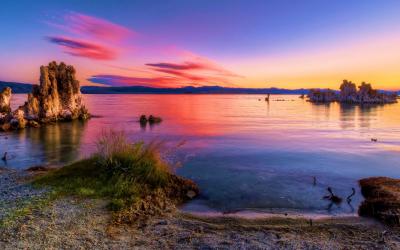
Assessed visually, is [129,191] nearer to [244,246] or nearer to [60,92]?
[244,246]

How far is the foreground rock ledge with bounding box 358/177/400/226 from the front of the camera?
1041 centimetres

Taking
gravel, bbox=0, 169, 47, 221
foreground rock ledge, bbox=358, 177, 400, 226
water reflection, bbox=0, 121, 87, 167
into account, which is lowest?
water reflection, bbox=0, 121, 87, 167

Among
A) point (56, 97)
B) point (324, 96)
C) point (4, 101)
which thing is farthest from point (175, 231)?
point (324, 96)

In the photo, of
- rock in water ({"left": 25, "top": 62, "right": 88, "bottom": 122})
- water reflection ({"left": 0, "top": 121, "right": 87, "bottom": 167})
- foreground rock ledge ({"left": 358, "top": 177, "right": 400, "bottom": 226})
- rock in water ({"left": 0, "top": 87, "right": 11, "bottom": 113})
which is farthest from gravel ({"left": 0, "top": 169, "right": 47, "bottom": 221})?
rock in water ({"left": 25, "top": 62, "right": 88, "bottom": 122})

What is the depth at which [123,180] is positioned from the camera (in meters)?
11.7

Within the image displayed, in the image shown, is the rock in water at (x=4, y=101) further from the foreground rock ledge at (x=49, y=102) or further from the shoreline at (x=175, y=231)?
the shoreline at (x=175, y=231)

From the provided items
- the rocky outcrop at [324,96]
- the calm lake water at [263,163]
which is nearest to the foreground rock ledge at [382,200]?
the calm lake water at [263,163]

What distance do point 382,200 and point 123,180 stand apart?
10.2 metres

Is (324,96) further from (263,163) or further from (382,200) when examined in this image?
(382,200)

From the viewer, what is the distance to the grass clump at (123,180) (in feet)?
35.0

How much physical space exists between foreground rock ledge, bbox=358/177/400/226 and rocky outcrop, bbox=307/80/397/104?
5693 inches

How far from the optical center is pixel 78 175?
1221cm

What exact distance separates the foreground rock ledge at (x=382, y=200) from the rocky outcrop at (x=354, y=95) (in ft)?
474

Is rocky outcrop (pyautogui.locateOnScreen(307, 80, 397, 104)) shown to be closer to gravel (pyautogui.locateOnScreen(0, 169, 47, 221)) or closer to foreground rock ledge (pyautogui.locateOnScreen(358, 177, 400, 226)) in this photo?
foreground rock ledge (pyautogui.locateOnScreen(358, 177, 400, 226))
